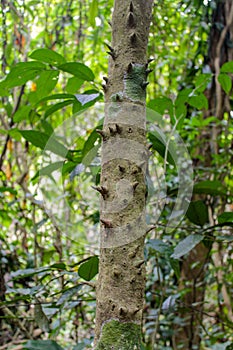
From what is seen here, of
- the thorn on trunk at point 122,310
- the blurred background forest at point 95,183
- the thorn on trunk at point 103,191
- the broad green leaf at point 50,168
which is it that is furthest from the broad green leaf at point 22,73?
the thorn on trunk at point 122,310

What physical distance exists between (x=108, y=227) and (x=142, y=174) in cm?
7

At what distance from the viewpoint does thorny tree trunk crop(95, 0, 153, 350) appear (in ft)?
1.39

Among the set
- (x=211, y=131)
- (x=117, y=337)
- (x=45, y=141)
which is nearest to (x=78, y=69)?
(x=45, y=141)

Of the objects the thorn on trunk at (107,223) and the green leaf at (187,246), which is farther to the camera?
the green leaf at (187,246)

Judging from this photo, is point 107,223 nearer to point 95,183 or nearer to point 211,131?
point 95,183

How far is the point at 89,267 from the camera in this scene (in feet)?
1.91

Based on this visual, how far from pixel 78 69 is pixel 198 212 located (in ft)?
0.95

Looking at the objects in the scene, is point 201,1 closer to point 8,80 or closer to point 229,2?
point 8,80

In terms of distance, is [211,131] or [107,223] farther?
[211,131]

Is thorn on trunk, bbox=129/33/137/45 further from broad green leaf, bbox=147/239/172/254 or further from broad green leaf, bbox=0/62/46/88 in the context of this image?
broad green leaf, bbox=147/239/172/254

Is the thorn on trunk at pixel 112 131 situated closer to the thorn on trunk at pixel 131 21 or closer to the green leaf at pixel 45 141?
the thorn on trunk at pixel 131 21

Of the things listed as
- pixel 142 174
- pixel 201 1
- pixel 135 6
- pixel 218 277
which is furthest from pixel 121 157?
pixel 218 277

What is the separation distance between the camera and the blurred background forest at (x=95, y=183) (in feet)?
2.22

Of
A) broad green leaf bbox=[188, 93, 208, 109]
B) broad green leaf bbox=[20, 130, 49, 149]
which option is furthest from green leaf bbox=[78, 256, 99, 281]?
broad green leaf bbox=[188, 93, 208, 109]
